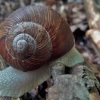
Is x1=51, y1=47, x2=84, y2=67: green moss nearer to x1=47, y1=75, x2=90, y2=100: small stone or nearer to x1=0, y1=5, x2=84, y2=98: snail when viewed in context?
x1=0, y1=5, x2=84, y2=98: snail

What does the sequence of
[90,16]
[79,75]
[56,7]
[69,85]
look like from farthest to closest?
[56,7], [90,16], [79,75], [69,85]

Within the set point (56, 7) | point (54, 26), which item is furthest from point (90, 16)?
point (54, 26)

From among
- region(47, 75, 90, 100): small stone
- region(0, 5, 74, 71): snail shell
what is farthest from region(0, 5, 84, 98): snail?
region(47, 75, 90, 100): small stone

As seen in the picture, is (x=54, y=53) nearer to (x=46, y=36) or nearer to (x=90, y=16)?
(x=46, y=36)

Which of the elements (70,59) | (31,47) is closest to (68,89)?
(31,47)

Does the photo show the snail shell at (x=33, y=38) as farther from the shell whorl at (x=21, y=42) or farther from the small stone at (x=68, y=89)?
the small stone at (x=68, y=89)

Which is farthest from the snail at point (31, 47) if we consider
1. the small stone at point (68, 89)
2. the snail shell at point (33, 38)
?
the small stone at point (68, 89)

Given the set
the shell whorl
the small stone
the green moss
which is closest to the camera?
the small stone

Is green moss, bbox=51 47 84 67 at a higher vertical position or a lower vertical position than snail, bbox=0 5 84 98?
lower
